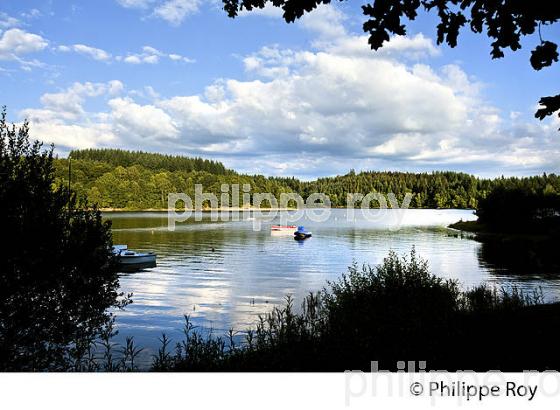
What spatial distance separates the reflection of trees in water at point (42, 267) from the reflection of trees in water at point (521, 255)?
36023 millimetres

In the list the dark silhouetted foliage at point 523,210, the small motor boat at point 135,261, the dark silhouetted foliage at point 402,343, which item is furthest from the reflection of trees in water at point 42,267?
the dark silhouetted foliage at point 523,210

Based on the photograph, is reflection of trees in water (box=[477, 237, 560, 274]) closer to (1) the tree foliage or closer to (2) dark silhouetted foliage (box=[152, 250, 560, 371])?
(2) dark silhouetted foliage (box=[152, 250, 560, 371])

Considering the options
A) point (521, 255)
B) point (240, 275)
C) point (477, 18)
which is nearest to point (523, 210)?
point (521, 255)

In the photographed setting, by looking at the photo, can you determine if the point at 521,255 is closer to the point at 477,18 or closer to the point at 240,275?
the point at 240,275

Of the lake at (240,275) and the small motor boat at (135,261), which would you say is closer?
the lake at (240,275)

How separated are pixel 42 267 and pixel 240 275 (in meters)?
30.8

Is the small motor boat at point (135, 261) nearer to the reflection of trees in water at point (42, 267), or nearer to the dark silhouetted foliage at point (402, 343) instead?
the reflection of trees in water at point (42, 267)

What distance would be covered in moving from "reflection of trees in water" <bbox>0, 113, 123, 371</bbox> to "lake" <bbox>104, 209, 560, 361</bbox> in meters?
6.19

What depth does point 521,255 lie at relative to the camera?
179 ft

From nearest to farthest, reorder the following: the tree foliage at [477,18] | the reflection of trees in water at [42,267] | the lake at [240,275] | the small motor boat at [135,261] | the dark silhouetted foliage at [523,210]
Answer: the tree foliage at [477,18] < the reflection of trees in water at [42,267] < the lake at [240,275] < the small motor boat at [135,261] < the dark silhouetted foliage at [523,210]

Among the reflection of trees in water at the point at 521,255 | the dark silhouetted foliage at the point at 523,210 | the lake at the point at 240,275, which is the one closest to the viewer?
the lake at the point at 240,275

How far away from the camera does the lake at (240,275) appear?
24.2m

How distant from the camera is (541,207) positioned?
245ft

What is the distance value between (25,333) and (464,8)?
36.3 ft
